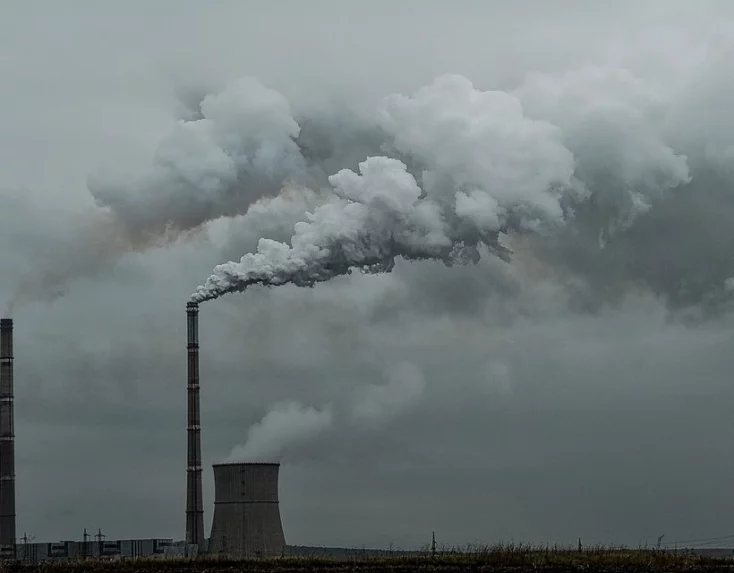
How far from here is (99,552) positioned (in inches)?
3479

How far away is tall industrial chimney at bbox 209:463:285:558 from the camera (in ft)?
224

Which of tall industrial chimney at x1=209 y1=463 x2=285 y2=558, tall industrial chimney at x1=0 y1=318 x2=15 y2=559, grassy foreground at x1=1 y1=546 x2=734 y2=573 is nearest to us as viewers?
grassy foreground at x1=1 y1=546 x2=734 y2=573

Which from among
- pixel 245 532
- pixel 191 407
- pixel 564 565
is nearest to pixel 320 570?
pixel 564 565

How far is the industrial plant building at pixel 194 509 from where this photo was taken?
68.5m

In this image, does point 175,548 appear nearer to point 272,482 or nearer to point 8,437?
point 8,437

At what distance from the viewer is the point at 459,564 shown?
4953cm

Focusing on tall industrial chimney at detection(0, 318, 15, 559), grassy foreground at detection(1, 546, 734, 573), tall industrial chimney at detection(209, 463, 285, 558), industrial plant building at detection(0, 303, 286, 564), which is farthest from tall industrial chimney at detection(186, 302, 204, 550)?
grassy foreground at detection(1, 546, 734, 573)

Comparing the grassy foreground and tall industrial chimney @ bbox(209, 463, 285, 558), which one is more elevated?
tall industrial chimney @ bbox(209, 463, 285, 558)

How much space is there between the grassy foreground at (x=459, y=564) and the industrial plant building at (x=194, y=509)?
39.3 ft

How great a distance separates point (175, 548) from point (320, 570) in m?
41.7

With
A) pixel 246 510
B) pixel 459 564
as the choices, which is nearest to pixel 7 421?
pixel 246 510

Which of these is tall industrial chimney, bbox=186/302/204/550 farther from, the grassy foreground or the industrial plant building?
the grassy foreground

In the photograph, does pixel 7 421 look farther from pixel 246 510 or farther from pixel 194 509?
pixel 246 510

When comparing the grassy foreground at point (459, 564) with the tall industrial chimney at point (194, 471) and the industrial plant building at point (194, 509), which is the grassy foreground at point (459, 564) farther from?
the tall industrial chimney at point (194, 471)
